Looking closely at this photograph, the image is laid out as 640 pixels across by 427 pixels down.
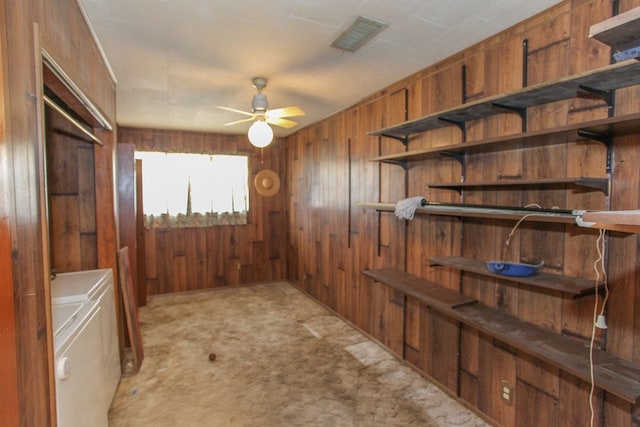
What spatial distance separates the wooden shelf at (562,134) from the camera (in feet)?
4.91

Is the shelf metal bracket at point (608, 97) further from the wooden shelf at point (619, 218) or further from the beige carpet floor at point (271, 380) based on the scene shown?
the beige carpet floor at point (271, 380)

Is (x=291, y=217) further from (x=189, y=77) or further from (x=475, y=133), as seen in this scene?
(x=475, y=133)

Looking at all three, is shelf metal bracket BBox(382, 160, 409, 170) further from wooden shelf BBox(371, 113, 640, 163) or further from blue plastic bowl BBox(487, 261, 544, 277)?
blue plastic bowl BBox(487, 261, 544, 277)

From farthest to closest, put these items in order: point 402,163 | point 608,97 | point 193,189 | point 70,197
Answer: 1. point 193,189
2. point 402,163
3. point 70,197
4. point 608,97

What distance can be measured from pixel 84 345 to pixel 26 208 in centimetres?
104

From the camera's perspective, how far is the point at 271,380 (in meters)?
2.93

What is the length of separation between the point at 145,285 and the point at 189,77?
10.9ft

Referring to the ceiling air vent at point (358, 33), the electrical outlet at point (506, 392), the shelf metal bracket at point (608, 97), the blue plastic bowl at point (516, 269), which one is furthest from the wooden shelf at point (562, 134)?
the electrical outlet at point (506, 392)

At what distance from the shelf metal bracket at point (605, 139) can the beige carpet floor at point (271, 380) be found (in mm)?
1901

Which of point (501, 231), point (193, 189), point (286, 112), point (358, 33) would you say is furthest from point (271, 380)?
point (193, 189)

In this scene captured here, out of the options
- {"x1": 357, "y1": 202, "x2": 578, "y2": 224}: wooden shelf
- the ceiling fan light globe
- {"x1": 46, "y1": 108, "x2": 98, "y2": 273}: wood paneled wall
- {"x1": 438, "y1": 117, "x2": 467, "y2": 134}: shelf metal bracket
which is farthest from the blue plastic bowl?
{"x1": 46, "y1": 108, "x2": 98, "y2": 273}: wood paneled wall

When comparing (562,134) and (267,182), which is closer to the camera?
(562,134)

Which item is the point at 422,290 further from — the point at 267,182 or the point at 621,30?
the point at 267,182

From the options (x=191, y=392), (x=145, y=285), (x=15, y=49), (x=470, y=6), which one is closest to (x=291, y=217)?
(x=145, y=285)
